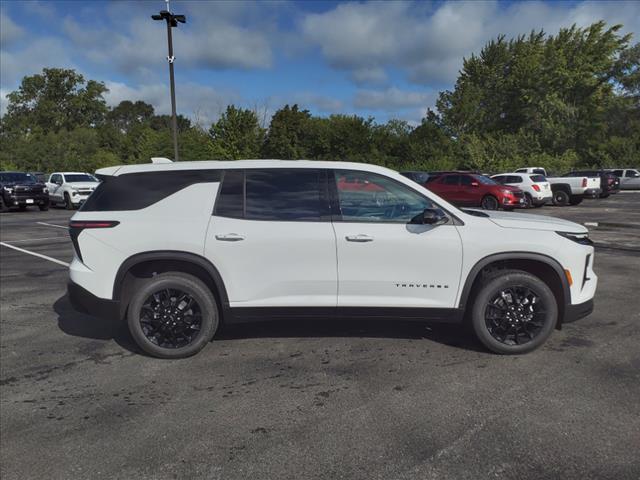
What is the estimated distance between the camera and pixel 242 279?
4.26 m

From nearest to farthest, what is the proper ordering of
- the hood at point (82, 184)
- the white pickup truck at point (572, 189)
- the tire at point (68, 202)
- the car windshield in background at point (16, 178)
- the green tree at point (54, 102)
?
the white pickup truck at point (572, 189) < the car windshield in background at point (16, 178) < the hood at point (82, 184) < the tire at point (68, 202) < the green tree at point (54, 102)

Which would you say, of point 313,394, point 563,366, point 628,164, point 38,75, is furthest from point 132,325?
point 38,75

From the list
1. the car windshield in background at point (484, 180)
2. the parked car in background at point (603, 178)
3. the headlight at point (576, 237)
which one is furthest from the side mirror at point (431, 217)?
the parked car in background at point (603, 178)

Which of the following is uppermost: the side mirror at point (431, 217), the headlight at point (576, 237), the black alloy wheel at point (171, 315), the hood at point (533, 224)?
the side mirror at point (431, 217)

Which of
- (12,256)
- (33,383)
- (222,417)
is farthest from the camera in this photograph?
(12,256)

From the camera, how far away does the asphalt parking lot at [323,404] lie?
2826mm

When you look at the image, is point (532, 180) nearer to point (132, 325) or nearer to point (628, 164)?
point (132, 325)

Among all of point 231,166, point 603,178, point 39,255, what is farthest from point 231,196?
point 603,178

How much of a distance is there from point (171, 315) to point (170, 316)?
0.01 meters

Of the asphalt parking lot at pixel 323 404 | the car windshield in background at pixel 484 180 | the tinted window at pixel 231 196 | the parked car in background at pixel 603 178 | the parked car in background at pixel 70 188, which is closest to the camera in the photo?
the asphalt parking lot at pixel 323 404

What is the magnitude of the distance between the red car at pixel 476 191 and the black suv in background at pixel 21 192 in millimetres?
17689

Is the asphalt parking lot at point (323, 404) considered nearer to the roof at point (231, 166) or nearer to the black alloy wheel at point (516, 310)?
the black alloy wheel at point (516, 310)

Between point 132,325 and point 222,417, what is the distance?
1.43 metres

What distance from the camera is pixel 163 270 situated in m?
4.46
